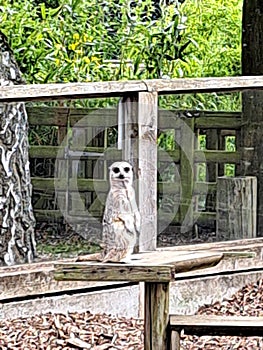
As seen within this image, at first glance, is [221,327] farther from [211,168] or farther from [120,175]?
[211,168]

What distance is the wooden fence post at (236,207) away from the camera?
16.1 ft

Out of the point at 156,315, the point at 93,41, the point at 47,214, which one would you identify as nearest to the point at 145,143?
the point at 47,214

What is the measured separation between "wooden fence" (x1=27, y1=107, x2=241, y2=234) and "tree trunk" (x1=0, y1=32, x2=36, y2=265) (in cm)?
9

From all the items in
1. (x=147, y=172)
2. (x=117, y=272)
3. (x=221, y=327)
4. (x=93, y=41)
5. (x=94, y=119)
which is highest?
(x=93, y=41)

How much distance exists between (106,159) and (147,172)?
320 mm

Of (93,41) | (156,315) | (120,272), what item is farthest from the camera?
(93,41)

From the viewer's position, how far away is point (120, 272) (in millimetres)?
3123

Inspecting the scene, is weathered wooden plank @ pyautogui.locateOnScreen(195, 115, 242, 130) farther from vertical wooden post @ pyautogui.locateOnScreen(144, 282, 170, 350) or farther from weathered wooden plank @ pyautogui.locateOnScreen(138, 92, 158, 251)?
vertical wooden post @ pyautogui.locateOnScreen(144, 282, 170, 350)

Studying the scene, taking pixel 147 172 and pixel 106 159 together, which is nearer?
pixel 106 159

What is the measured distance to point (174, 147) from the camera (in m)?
4.72

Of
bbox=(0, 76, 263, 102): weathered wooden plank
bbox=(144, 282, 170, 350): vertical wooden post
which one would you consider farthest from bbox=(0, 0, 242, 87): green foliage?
bbox=(144, 282, 170, 350): vertical wooden post

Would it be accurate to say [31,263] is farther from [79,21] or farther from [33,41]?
[79,21]

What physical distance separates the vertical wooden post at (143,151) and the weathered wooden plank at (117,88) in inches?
2.8

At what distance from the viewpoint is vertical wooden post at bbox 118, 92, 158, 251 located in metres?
4.64
